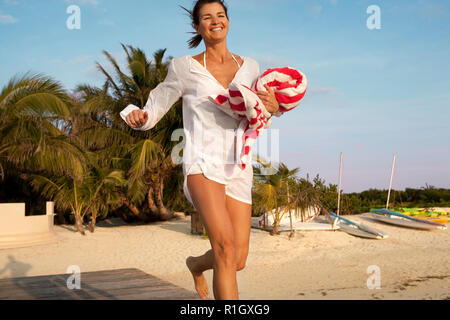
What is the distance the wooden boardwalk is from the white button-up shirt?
221cm

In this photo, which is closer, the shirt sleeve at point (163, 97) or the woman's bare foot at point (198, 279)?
the shirt sleeve at point (163, 97)

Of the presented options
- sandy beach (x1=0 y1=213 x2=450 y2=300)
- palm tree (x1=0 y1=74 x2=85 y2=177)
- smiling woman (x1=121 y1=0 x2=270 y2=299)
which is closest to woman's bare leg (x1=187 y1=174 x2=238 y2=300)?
smiling woman (x1=121 y1=0 x2=270 y2=299)

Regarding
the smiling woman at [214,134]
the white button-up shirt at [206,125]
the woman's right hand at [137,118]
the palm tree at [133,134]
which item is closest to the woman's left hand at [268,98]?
the smiling woman at [214,134]

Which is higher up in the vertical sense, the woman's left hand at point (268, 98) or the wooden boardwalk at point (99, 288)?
the woman's left hand at point (268, 98)

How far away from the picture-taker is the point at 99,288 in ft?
16.4

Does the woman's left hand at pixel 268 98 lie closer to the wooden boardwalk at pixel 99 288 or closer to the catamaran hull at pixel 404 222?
the wooden boardwalk at pixel 99 288

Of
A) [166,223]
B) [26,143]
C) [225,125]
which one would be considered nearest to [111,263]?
[26,143]

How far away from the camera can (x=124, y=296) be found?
4.51 meters

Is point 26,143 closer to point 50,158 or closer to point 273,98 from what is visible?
point 50,158

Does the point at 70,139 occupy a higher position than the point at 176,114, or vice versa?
the point at 176,114

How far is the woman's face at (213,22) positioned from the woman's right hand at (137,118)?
2.15ft

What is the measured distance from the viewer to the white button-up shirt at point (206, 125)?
255 centimetres

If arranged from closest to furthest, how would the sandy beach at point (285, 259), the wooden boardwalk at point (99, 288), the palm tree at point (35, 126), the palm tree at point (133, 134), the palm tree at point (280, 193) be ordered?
the wooden boardwalk at point (99, 288), the sandy beach at point (285, 259), the palm tree at point (35, 126), the palm tree at point (280, 193), the palm tree at point (133, 134)
